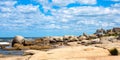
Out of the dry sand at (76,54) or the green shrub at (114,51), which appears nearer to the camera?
the dry sand at (76,54)

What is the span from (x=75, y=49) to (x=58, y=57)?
6.45ft

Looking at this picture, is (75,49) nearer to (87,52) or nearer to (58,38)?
(87,52)

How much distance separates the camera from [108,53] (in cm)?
2125

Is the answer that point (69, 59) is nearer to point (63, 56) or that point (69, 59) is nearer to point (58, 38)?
point (63, 56)


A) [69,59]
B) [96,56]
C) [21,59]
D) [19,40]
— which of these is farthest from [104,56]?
[19,40]

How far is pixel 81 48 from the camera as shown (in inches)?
854

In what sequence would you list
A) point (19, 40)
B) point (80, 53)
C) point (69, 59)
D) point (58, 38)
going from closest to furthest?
1. point (69, 59)
2. point (80, 53)
3. point (19, 40)
4. point (58, 38)

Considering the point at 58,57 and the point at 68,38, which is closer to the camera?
the point at 58,57

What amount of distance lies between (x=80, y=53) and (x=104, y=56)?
175cm

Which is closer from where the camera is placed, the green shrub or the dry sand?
the dry sand

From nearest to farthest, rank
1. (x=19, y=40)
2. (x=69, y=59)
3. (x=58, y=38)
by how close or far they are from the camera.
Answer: (x=69, y=59) < (x=19, y=40) < (x=58, y=38)

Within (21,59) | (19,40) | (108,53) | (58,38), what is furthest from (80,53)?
(58,38)

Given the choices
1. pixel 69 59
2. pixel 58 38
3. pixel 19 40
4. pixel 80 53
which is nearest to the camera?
pixel 69 59

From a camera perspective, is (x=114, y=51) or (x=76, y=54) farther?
(x=114, y=51)
